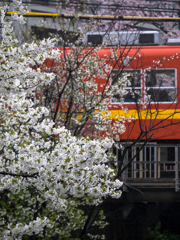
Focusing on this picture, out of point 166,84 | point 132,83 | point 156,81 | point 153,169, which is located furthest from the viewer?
point 153,169

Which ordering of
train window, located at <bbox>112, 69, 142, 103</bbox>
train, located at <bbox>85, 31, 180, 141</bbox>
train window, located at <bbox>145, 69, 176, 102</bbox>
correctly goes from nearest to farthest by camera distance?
train window, located at <bbox>112, 69, 142, 103</bbox> → train, located at <bbox>85, 31, 180, 141</bbox> → train window, located at <bbox>145, 69, 176, 102</bbox>

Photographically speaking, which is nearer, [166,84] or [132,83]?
[132,83]

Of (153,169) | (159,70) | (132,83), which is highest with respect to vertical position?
(159,70)

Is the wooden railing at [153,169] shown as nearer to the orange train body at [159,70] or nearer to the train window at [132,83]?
the orange train body at [159,70]

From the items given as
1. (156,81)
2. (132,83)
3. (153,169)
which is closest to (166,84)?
(156,81)

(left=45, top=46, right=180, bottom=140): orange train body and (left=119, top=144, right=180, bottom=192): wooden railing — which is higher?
(left=45, top=46, right=180, bottom=140): orange train body

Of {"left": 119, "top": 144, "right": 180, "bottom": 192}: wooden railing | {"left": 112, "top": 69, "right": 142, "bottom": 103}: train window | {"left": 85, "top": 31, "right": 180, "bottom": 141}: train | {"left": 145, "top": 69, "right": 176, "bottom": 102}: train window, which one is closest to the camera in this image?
{"left": 112, "top": 69, "right": 142, "bottom": 103}: train window

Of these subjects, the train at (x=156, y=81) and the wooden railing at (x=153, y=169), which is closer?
the wooden railing at (x=153, y=169)

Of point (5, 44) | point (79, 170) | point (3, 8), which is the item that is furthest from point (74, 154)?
point (3, 8)

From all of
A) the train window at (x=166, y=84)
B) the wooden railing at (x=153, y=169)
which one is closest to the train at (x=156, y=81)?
the train window at (x=166, y=84)

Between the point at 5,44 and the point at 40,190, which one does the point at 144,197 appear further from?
the point at 5,44

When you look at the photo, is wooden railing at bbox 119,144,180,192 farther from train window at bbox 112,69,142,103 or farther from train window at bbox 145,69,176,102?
train window at bbox 145,69,176,102

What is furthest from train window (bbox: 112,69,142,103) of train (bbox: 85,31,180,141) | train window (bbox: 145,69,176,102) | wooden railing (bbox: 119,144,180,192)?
wooden railing (bbox: 119,144,180,192)

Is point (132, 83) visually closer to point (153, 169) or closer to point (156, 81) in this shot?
point (156, 81)
